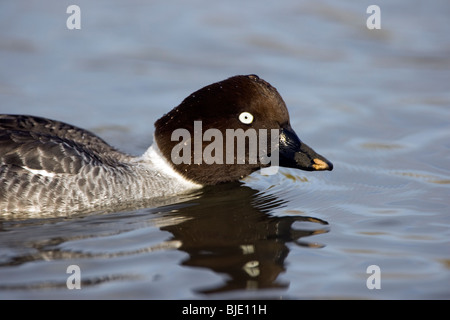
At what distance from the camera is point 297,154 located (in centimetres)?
948

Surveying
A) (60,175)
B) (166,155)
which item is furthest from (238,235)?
(60,175)

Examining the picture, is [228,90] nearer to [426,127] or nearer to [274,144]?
[274,144]

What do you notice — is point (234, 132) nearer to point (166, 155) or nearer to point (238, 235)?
point (166, 155)

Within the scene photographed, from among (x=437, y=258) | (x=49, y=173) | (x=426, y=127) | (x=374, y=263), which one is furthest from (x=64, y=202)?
(x=426, y=127)

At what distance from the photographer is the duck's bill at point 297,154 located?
9.45 m

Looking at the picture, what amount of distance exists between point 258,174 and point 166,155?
151 centimetres

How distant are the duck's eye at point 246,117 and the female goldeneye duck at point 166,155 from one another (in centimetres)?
1

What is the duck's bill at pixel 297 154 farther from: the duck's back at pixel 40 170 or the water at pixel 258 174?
the duck's back at pixel 40 170

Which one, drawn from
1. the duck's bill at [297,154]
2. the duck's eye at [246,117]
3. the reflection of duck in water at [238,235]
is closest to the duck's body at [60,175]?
the reflection of duck in water at [238,235]

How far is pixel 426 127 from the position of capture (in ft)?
39.7

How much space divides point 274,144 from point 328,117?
10.7ft

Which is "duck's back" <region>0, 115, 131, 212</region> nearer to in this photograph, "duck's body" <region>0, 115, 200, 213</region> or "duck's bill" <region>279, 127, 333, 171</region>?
"duck's body" <region>0, 115, 200, 213</region>

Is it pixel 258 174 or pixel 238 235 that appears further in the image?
pixel 258 174

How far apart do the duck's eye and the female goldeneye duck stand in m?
0.01
